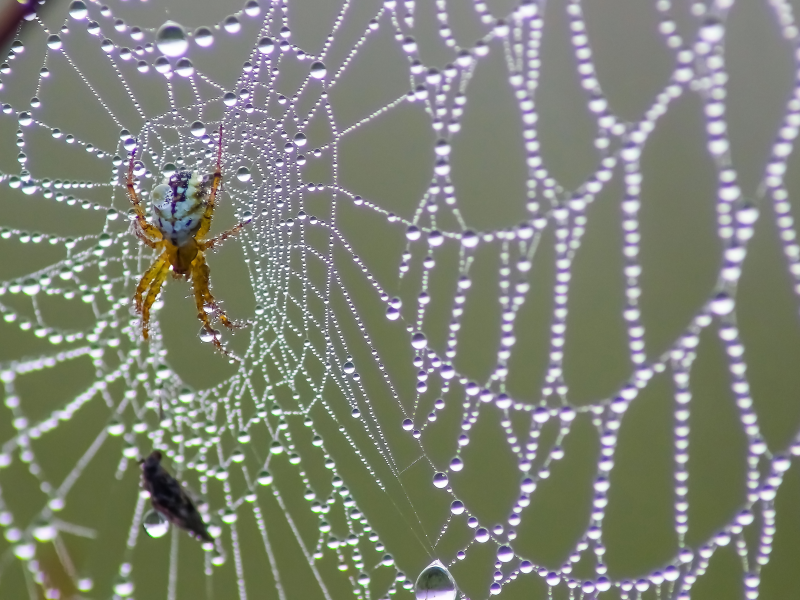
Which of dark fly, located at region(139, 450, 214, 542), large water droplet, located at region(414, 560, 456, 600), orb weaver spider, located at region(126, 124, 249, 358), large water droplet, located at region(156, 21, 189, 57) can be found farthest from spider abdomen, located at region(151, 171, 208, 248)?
large water droplet, located at region(414, 560, 456, 600)

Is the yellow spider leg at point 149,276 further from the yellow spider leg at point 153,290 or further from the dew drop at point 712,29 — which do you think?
the dew drop at point 712,29

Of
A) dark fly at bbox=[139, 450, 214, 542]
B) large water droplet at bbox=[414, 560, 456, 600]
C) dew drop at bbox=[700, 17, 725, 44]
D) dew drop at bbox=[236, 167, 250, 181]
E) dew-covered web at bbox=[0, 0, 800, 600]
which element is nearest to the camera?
dew drop at bbox=[700, 17, 725, 44]

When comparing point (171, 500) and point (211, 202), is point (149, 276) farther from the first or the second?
point (171, 500)

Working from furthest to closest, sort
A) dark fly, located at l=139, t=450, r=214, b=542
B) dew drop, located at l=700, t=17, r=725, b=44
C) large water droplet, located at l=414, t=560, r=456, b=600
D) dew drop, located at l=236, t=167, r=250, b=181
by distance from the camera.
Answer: dew drop, located at l=236, t=167, r=250, b=181, large water droplet, located at l=414, t=560, r=456, b=600, dark fly, located at l=139, t=450, r=214, b=542, dew drop, located at l=700, t=17, r=725, b=44

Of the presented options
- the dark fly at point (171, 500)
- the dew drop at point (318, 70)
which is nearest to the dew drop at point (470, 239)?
the dew drop at point (318, 70)

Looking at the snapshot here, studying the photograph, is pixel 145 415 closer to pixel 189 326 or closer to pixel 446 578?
pixel 189 326

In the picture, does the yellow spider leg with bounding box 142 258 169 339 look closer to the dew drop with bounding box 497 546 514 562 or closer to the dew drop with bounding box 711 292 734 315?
the dew drop with bounding box 497 546 514 562

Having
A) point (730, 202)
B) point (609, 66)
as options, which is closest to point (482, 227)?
point (609, 66)
